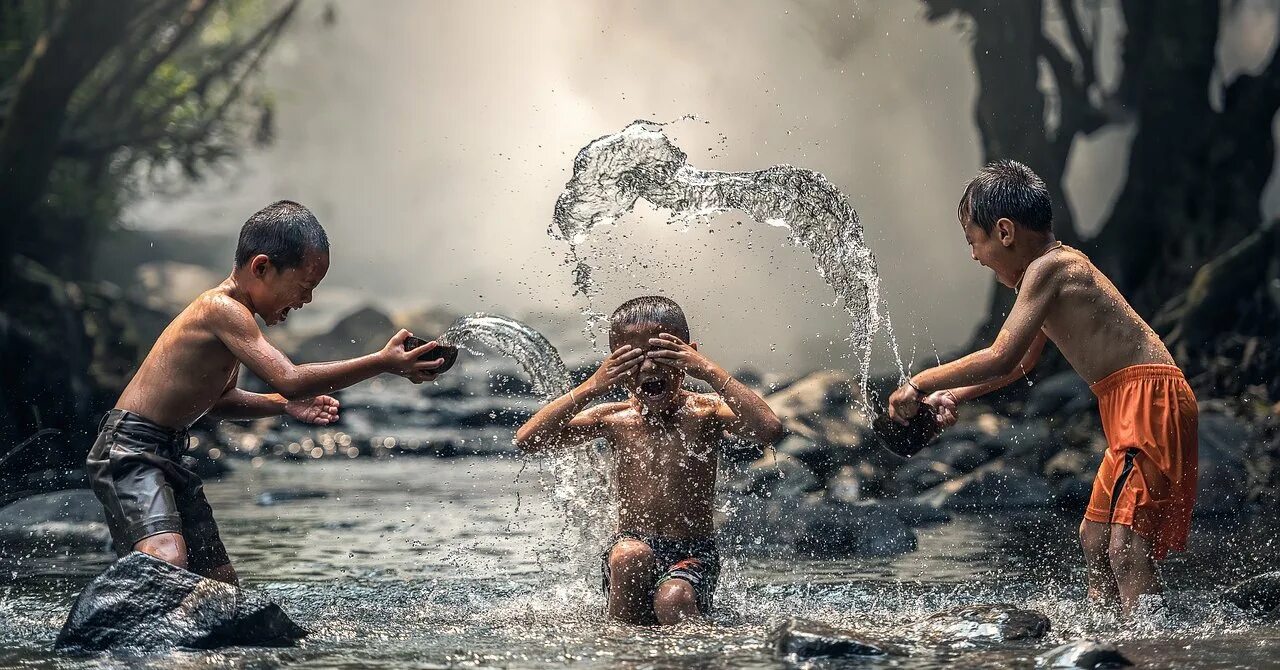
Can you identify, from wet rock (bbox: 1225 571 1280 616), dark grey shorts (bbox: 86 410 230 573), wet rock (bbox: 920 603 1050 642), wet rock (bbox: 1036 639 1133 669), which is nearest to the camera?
wet rock (bbox: 1036 639 1133 669)

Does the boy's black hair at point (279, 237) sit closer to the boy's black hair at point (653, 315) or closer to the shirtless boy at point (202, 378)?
the shirtless boy at point (202, 378)

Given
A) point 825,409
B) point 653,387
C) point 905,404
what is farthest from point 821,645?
point 825,409

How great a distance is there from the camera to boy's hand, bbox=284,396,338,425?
4.28 m

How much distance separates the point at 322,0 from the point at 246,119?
2.12 m

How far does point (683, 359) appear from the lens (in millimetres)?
3820

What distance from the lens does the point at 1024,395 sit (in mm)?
11758

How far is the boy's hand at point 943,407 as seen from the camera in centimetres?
389

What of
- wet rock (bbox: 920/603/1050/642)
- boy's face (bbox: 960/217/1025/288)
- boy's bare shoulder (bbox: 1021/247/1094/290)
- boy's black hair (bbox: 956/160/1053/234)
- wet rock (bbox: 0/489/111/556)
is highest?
boy's black hair (bbox: 956/160/1053/234)

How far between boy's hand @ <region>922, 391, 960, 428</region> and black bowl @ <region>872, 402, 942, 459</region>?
24 mm

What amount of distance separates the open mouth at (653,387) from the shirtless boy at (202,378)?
0.65m

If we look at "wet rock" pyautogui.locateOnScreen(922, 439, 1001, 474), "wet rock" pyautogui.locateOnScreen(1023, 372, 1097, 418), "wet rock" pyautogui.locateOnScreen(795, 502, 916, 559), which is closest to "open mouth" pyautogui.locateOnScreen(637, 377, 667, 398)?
"wet rock" pyautogui.locateOnScreen(795, 502, 916, 559)

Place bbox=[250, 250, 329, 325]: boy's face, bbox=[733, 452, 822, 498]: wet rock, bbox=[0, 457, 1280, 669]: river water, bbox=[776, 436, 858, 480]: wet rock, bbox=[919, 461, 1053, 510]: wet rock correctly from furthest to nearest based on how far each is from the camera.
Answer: bbox=[776, 436, 858, 480]: wet rock, bbox=[733, 452, 822, 498]: wet rock, bbox=[919, 461, 1053, 510]: wet rock, bbox=[250, 250, 329, 325]: boy's face, bbox=[0, 457, 1280, 669]: river water

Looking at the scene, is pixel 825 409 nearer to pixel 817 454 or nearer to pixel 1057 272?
pixel 817 454

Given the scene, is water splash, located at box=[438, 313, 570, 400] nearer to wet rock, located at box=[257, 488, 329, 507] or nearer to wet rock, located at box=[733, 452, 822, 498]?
wet rock, located at box=[733, 452, 822, 498]
